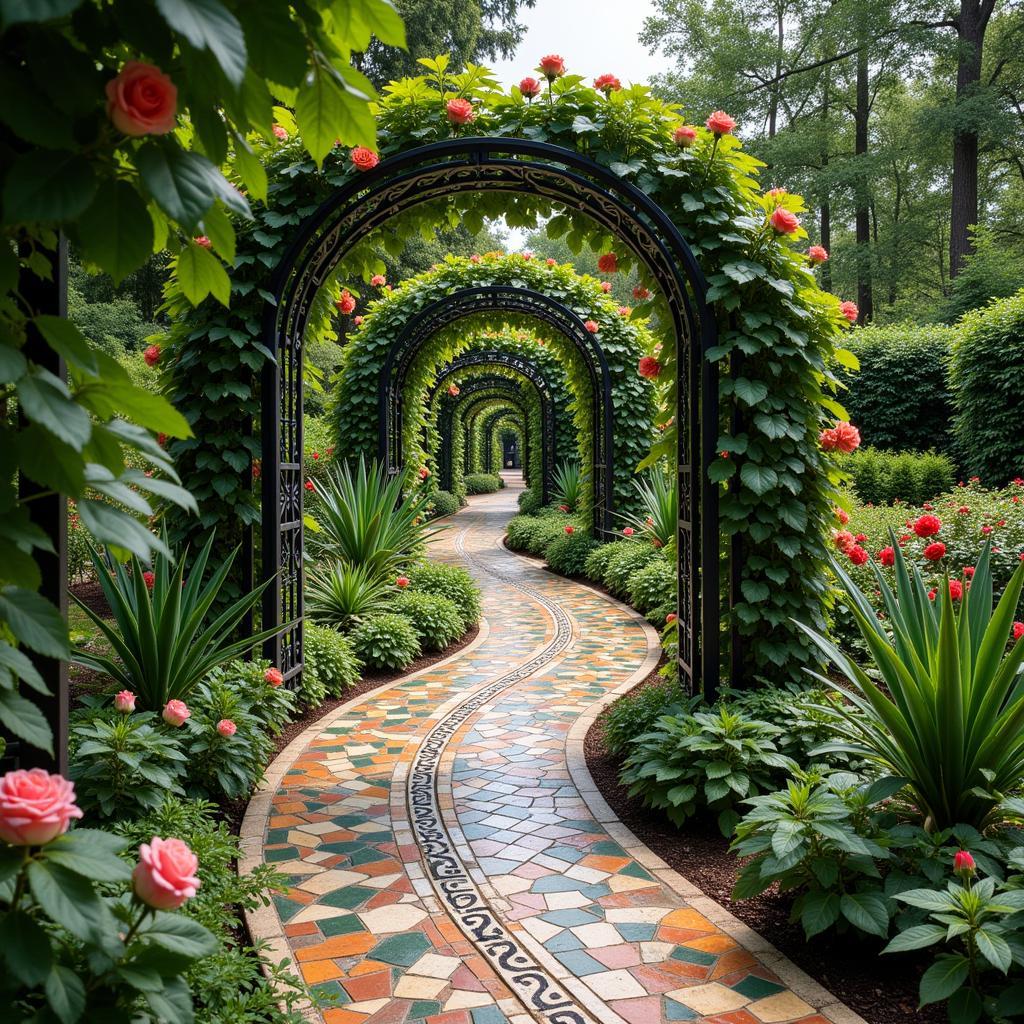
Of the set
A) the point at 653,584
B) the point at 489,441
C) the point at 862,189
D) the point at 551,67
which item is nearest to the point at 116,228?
the point at 551,67

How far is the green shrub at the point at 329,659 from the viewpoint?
4871mm

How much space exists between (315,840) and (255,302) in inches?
107

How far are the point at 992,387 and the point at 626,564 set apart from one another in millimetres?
5358

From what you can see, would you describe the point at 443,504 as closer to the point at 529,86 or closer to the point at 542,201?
the point at 542,201

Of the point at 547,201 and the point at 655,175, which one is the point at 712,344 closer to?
the point at 655,175

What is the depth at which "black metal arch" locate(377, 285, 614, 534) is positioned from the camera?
867cm

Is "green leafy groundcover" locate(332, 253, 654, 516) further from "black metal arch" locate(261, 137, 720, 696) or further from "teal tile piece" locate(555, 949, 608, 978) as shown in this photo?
"teal tile piece" locate(555, 949, 608, 978)

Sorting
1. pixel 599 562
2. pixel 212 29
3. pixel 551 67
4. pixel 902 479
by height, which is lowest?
pixel 599 562

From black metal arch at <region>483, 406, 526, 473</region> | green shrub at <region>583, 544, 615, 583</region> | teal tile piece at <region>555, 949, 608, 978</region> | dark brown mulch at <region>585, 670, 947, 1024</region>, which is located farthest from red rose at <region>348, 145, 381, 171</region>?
black metal arch at <region>483, 406, 526, 473</region>

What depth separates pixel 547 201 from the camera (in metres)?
4.31

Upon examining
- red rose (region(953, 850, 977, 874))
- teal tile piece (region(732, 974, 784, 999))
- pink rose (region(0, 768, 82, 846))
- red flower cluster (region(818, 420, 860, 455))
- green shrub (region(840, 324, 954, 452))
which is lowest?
teal tile piece (region(732, 974, 784, 999))

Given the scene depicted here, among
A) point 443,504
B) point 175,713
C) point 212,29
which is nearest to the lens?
point 212,29

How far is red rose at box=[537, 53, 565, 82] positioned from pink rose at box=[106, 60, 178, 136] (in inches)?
135

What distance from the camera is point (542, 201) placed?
14.3 ft
